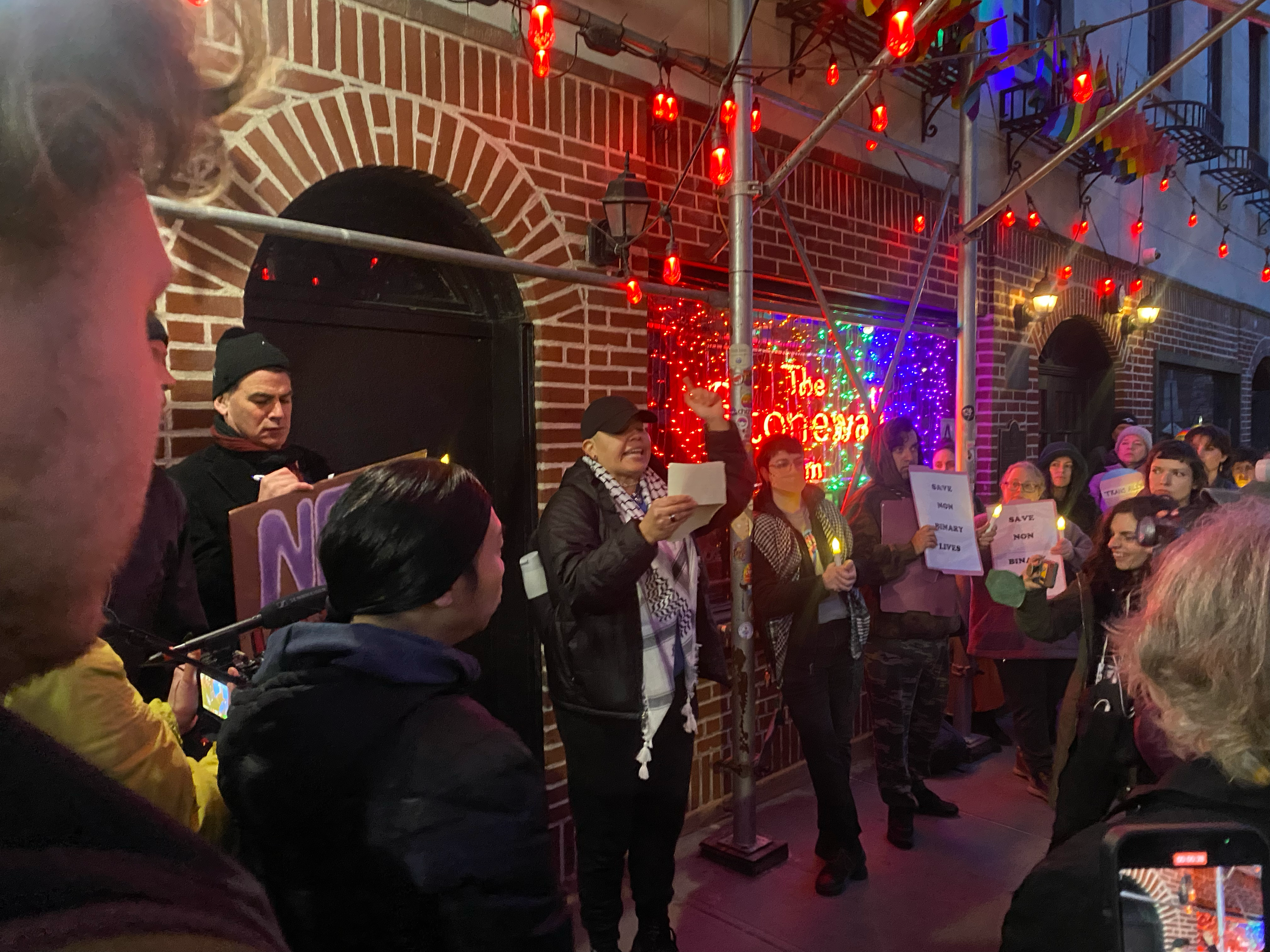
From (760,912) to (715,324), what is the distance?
2.82 metres

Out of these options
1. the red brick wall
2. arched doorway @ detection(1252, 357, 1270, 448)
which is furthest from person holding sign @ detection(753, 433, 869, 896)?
arched doorway @ detection(1252, 357, 1270, 448)

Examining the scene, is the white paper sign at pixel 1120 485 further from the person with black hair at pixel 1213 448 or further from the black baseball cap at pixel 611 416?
the black baseball cap at pixel 611 416

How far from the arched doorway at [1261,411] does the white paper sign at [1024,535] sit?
10.7m

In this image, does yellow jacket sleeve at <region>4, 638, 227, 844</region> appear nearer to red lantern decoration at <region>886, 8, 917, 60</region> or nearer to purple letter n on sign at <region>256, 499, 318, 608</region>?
purple letter n on sign at <region>256, 499, 318, 608</region>

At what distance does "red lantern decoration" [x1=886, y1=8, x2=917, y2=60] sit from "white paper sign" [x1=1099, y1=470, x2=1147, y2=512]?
2.85m

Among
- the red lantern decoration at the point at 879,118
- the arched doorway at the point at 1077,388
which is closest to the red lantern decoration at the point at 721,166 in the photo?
the red lantern decoration at the point at 879,118

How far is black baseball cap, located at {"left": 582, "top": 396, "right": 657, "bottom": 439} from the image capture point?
120 inches

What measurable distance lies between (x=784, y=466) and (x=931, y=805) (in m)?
2.10

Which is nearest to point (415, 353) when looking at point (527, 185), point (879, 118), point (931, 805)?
point (527, 185)

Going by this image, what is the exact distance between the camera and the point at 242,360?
2.31 metres

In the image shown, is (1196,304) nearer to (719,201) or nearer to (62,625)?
(719,201)

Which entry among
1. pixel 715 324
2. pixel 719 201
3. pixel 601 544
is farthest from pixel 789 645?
pixel 719 201

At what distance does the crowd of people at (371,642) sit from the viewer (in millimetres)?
364

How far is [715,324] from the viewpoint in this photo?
14.3 feet
